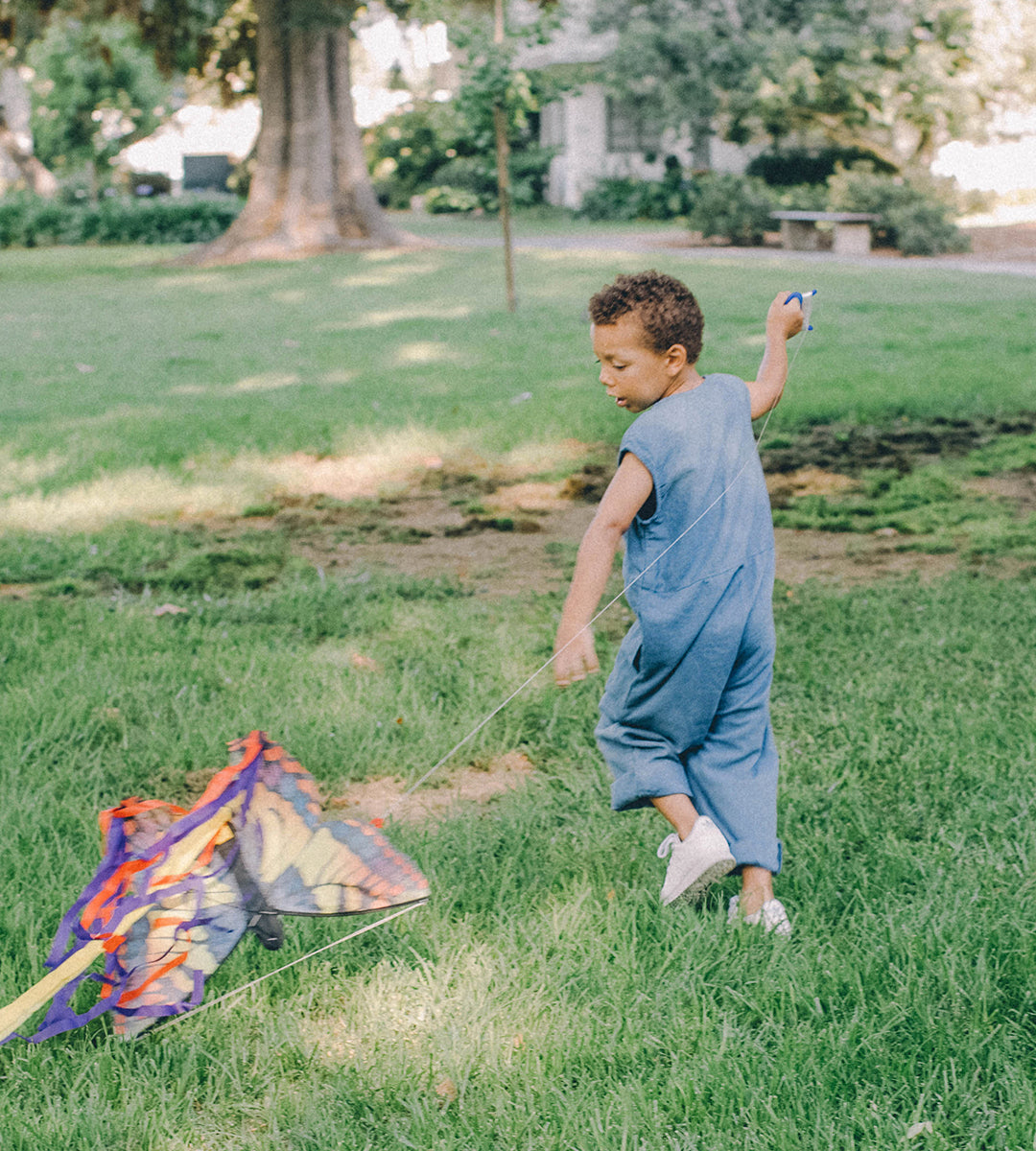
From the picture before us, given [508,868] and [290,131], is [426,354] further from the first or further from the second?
[290,131]

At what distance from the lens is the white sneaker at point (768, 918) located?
2533mm

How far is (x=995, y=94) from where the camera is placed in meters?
22.3

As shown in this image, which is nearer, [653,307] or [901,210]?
[653,307]

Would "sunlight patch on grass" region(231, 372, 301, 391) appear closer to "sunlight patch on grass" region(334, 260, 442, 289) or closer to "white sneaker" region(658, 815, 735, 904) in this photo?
"sunlight patch on grass" region(334, 260, 442, 289)

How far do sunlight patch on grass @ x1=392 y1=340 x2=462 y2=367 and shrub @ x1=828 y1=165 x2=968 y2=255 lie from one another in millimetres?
11511

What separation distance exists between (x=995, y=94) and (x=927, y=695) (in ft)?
71.4

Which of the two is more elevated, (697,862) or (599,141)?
(599,141)

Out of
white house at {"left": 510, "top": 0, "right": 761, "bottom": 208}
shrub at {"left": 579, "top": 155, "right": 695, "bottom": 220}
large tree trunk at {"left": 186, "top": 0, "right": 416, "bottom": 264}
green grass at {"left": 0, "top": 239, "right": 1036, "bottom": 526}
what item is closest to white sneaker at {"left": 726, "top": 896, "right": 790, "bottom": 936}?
green grass at {"left": 0, "top": 239, "right": 1036, "bottom": 526}

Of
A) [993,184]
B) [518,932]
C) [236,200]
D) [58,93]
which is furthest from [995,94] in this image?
[58,93]

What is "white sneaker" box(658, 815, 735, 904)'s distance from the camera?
247 cm

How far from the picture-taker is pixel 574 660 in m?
2.33

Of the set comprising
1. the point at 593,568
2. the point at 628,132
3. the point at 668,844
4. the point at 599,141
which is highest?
the point at 628,132

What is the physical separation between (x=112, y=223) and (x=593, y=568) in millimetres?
30149

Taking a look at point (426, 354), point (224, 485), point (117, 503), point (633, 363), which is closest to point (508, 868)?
point (633, 363)
